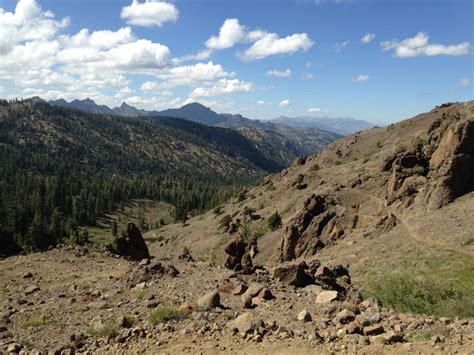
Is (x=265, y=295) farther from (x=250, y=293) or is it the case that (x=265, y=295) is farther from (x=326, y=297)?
(x=326, y=297)

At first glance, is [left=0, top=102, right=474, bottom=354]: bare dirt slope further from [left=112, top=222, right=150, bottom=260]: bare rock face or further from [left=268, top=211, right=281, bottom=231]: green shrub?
[left=268, top=211, right=281, bottom=231]: green shrub

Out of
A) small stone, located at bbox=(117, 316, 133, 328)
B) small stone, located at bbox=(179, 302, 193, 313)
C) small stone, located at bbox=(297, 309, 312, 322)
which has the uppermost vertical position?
small stone, located at bbox=(297, 309, 312, 322)

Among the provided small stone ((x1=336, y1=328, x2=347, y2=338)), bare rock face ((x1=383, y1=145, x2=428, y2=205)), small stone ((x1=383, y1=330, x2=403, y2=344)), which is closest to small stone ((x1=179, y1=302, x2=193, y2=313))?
small stone ((x1=336, y1=328, x2=347, y2=338))

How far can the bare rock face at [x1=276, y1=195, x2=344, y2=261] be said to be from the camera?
48281 mm

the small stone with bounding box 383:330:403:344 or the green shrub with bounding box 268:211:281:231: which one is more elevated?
the small stone with bounding box 383:330:403:344

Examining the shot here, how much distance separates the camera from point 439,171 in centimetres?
4038

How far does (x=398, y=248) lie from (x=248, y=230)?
4579cm

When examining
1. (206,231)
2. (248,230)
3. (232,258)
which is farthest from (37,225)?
(232,258)

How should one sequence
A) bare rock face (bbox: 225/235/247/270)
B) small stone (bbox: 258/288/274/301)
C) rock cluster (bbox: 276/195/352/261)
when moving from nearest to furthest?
small stone (bbox: 258/288/274/301), bare rock face (bbox: 225/235/247/270), rock cluster (bbox: 276/195/352/261)

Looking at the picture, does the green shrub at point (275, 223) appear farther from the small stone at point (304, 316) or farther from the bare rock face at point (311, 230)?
the small stone at point (304, 316)

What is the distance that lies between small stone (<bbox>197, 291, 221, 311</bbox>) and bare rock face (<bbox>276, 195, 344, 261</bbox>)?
30571mm

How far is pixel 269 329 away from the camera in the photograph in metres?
14.7

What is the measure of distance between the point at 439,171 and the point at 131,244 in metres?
31.7

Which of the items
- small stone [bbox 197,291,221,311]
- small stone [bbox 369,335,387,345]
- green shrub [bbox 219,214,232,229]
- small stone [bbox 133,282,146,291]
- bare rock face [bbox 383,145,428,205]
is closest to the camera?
small stone [bbox 369,335,387,345]
